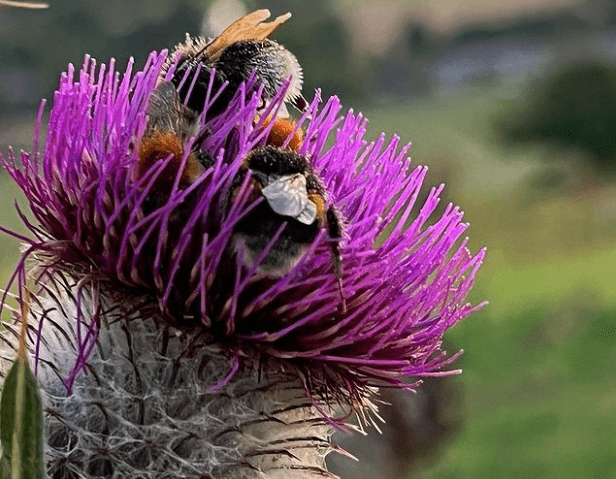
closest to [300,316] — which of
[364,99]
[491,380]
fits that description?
[491,380]

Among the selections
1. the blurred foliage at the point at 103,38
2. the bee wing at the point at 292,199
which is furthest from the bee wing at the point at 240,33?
the blurred foliage at the point at 103,38

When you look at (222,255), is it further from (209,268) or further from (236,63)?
(236,63)

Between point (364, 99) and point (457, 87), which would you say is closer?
point (364, 99)

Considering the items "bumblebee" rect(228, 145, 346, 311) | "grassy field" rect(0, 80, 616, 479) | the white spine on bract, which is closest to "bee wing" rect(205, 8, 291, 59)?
"bumblebee" rect(228, 145, 346, 311)

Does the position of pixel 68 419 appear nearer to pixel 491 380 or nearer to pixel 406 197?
pixel 406 197

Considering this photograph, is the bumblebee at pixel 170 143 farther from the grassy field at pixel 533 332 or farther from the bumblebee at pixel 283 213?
the grassy field at pixel 533 332

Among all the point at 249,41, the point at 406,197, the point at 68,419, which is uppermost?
the point at 249,41
